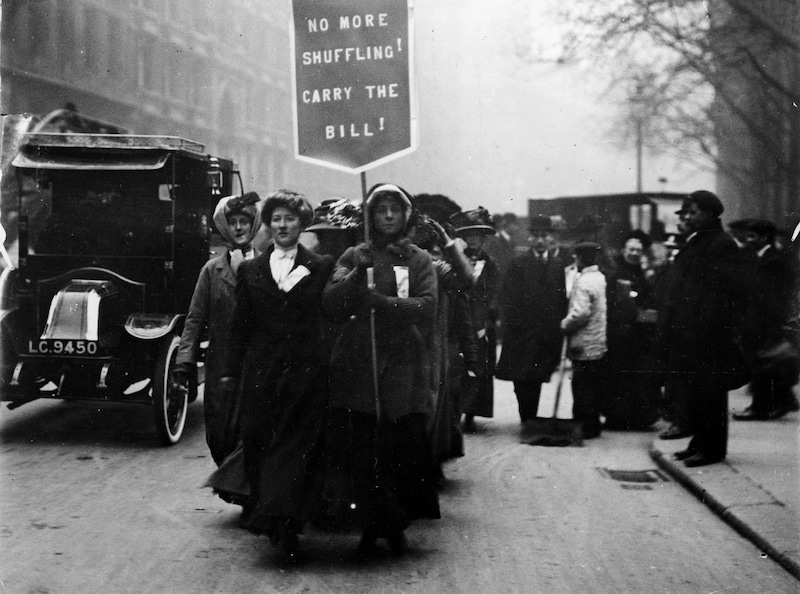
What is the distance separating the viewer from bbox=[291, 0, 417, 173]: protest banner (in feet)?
17.4

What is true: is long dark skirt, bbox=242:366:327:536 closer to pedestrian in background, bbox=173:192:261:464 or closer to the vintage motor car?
pedestrian in background, bbox=173:192:261:464

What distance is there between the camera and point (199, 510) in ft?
20.3

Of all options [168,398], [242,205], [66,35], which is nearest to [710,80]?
[242,205]

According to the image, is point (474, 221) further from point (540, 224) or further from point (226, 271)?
point (226, 271)

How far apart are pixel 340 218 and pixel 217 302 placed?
101cm

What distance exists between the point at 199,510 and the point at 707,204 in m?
4.04

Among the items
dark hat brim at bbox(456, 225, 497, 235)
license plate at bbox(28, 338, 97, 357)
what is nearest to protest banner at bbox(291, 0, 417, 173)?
license plate at bbox(28, 338, 97, 357)

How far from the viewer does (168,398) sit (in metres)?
8.39

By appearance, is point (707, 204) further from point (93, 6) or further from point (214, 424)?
point (93, 6)

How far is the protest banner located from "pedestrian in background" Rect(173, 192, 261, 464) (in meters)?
1.13

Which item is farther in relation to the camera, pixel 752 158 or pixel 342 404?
pixel 752 158

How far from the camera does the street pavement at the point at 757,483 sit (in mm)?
5401

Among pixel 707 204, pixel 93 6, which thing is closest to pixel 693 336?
pixel 707 204

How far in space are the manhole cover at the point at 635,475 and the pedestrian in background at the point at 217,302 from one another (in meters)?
2.91
